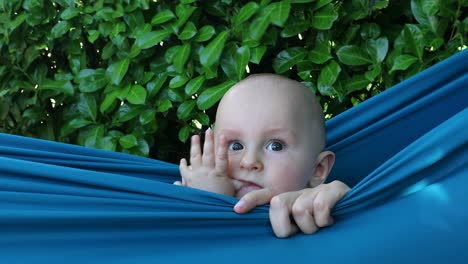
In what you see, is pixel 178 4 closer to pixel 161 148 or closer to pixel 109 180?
pixel 161 148

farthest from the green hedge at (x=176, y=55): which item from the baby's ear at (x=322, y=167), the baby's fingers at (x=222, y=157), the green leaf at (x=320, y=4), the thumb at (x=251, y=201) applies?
the thumb at (x=251, y=201)

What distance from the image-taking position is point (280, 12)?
2.07 metres

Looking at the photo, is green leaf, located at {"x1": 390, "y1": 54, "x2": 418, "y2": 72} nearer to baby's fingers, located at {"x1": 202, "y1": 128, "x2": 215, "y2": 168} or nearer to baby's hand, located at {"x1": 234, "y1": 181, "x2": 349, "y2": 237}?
baby's fingers, located at {"x1": 202, "y1": 128, "x2": 215, "y2": 168}

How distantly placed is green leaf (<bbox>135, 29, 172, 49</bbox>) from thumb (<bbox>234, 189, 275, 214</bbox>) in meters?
1.14

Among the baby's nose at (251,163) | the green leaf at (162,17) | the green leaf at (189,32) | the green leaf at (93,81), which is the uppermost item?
the baby's nose at (251,163)

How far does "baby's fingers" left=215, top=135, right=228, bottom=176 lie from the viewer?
54.6 inches

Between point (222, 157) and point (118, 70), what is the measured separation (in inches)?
43.2

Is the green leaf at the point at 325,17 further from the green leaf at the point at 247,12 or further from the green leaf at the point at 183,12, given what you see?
the green leaf at the point at 183,12

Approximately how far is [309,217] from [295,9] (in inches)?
45.1

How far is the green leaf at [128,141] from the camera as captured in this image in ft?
7.89

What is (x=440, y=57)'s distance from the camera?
2010 millimetres

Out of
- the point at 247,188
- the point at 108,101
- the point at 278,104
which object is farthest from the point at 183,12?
the point at 247,188

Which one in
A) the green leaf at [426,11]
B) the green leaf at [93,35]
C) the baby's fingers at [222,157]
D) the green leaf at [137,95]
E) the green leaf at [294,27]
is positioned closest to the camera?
the baby's fingers at [222,157]

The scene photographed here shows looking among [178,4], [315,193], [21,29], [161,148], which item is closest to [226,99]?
[315,193]
